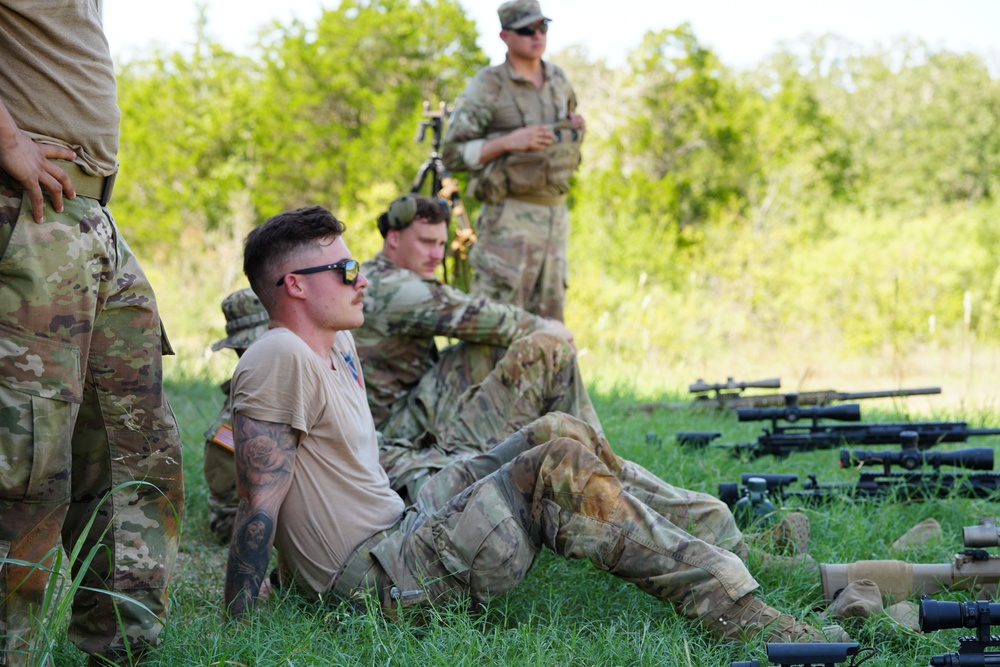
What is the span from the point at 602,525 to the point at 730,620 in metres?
0.47

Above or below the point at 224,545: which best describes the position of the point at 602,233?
above

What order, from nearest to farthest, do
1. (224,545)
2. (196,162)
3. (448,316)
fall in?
(224,545), (448,316), (196,162)

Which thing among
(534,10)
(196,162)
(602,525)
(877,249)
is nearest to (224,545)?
(602,525)

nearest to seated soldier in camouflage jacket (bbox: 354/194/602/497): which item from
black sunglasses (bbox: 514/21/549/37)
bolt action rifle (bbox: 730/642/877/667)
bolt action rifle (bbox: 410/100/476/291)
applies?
black sunglasses (bbox: 514/21/549/37)

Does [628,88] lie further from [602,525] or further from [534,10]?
[602,525]

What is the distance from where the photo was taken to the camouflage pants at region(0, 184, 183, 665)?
2.43m

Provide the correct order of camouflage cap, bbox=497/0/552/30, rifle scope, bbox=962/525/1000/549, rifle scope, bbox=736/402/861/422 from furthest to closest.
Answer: camouflage cap, bbox=497/0/552/30 < rifle scope, bbox=736/402/861/422 < rifle scope, bbox=962/525/1000/549

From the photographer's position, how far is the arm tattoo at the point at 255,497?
2.89 m

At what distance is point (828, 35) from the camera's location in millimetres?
54719

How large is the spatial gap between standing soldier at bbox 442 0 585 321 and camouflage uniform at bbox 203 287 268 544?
98.5 inches

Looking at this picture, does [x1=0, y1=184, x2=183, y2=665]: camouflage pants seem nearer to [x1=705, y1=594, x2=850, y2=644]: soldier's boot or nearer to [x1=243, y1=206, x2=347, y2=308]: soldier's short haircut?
[x1=243, y1=206, x2=347, y2=308]: soldier's short haircut

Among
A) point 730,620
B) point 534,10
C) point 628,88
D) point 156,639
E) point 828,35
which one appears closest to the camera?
point 156,639

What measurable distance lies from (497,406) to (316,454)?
4.65ft

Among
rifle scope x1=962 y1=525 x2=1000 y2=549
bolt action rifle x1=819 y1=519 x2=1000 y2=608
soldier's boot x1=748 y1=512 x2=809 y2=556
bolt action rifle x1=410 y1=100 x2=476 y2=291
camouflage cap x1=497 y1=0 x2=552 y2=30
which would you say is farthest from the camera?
bolt action rifle x1=410 y1=100 x2=476 y2=291
